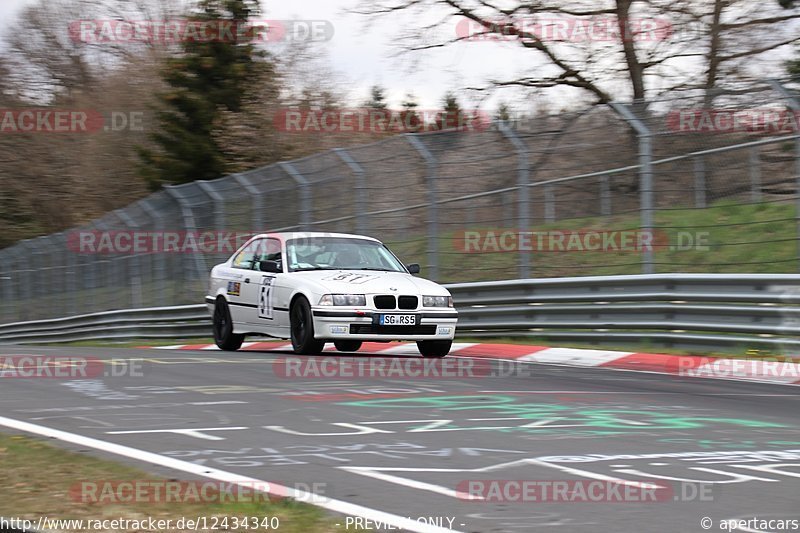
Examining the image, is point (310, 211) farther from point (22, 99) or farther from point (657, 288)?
point (22, 99)

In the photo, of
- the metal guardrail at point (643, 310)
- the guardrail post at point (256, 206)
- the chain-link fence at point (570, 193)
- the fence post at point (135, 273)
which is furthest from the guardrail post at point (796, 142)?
the fence post at point (135, 273)

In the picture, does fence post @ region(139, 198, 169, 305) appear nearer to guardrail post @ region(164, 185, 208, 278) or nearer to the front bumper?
guardrail post @ region(164, 185, 208, 278)

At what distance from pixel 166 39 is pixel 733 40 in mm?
28058

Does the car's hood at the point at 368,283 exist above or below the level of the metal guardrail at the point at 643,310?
above

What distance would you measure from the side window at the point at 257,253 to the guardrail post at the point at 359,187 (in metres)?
2.49

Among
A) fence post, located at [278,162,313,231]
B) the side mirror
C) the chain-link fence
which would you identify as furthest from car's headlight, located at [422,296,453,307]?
fence post, located at [278,162,313,231]

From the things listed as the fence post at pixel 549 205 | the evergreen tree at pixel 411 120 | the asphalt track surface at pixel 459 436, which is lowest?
the asphalt track surface at pixel 459 436

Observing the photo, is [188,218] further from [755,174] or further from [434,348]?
[755,174]

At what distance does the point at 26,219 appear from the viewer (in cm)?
4584

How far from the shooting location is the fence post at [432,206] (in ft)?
53.0

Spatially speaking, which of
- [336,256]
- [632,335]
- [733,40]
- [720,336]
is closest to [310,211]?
[336,256]

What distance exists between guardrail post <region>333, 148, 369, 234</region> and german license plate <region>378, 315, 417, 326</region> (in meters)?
4.74

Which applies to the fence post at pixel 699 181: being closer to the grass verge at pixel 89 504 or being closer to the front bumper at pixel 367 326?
the front bumper at pixel 367 326

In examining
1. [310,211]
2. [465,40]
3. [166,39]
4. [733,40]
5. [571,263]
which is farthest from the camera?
[166,39]
